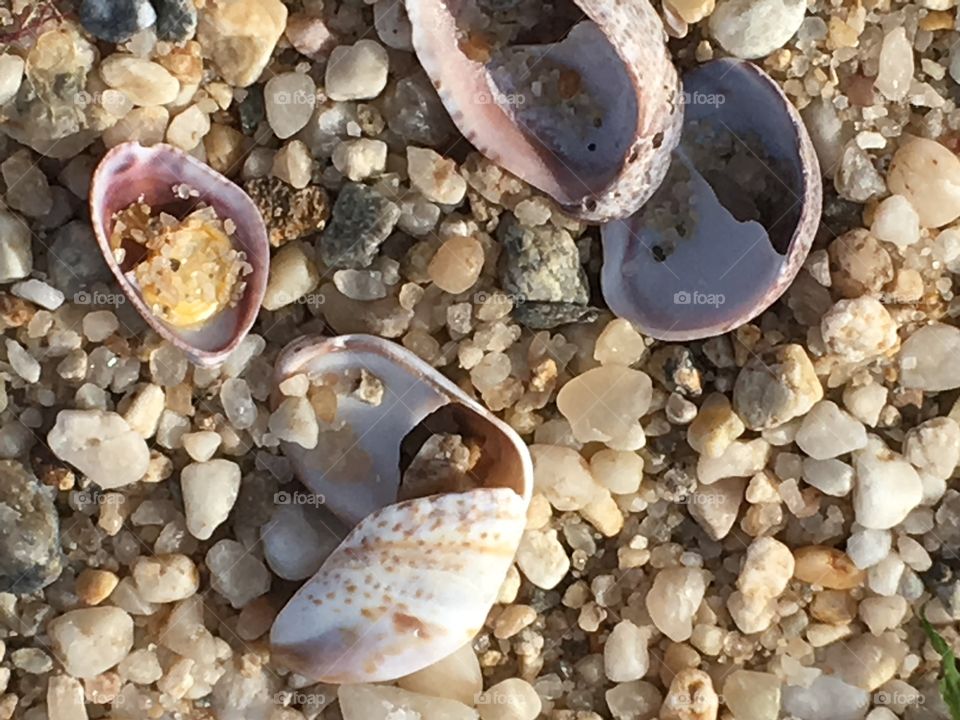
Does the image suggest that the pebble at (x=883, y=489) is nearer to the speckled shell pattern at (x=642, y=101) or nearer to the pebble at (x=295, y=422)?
the speckled shell pattern at (x=642, y=101)

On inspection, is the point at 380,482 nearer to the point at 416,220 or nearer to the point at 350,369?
the point at 350,369

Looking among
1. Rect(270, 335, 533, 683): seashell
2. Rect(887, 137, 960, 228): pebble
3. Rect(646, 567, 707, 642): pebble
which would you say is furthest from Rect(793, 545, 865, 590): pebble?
Rect(887, 137, 960, 228): pebble

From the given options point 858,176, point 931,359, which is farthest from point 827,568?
point 858,176

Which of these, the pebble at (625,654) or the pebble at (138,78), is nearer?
the pebble at (138,78)

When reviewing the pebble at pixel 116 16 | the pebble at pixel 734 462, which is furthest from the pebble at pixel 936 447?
the pebble at pixel 116 16

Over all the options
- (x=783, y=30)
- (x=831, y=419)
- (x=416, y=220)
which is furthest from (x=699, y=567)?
(x=783, y=30)

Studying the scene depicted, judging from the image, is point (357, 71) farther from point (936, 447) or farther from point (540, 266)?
point (936, 447)
